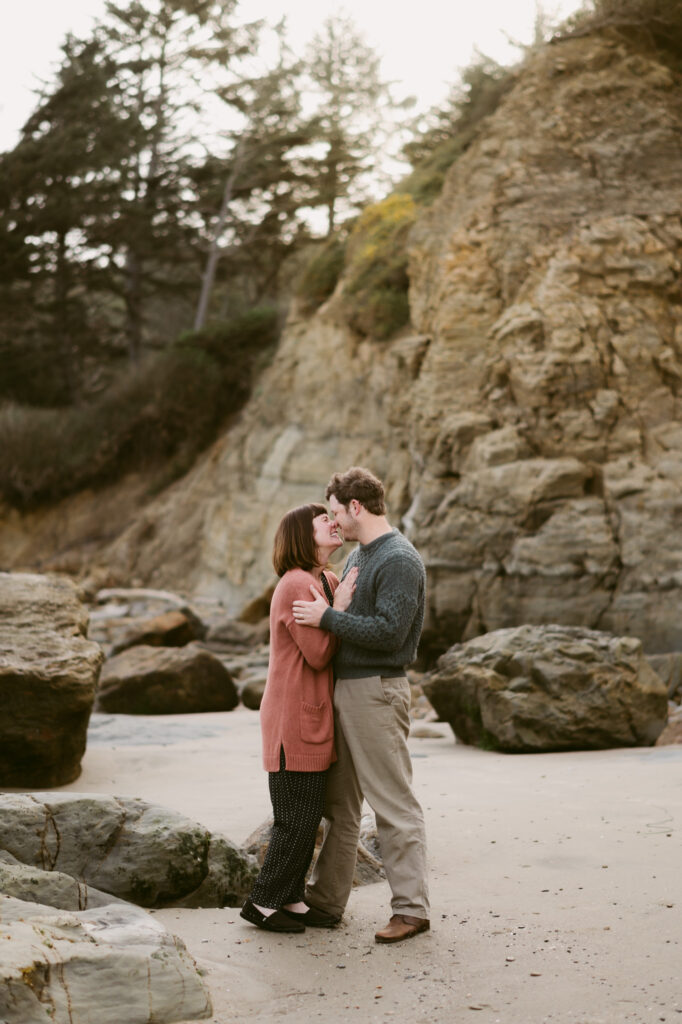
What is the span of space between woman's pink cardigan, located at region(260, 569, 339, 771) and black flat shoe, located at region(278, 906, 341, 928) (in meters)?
0.60

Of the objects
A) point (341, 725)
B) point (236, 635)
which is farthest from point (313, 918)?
point (236, 635)

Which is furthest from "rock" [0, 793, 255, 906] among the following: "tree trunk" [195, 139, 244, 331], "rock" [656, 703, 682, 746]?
"tree trunk" [195, 139, 244, 331]

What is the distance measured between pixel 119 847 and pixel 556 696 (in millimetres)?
4494

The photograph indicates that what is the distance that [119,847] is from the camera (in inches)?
163

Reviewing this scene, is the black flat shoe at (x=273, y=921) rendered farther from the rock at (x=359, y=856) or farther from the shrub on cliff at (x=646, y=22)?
the shrub on cliff at (x=646, y=22)

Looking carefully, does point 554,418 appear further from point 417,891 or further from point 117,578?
point 117,578

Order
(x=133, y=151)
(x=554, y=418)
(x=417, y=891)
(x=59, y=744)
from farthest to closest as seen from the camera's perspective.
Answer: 1. (x=133, y=151)
2. (x=554, y=418)
3. (x=59, y=744)
4. (x=417, y=891)

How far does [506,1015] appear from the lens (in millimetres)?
2992

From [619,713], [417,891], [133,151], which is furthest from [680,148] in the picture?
[133,151]

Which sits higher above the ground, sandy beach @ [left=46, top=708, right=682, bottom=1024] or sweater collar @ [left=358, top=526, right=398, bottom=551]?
sweater collar @ [left=358, top=526, right=398, bottom=551]

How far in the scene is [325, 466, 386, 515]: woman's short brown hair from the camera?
13.8 feet

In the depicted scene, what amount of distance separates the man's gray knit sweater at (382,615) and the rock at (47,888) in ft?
4.31

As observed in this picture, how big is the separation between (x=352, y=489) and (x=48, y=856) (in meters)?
2.00

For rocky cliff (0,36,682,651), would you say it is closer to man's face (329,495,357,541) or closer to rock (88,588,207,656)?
rock (88,588,207,656)
